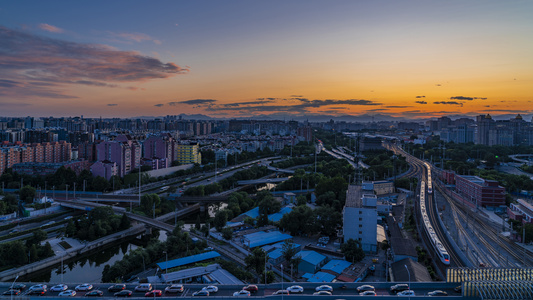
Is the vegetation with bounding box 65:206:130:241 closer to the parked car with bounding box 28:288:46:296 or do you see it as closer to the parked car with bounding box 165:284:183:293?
the parked car with bounding box 28:288:46:296

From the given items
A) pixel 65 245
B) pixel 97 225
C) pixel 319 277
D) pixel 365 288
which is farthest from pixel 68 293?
pixel 97 225

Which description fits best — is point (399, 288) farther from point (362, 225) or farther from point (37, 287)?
point (37, 287)

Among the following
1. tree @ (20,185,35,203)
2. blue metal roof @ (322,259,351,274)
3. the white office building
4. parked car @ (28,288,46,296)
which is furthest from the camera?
tree @ (20,185,35,203)

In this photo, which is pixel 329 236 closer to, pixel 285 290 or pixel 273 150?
pixel 285 290

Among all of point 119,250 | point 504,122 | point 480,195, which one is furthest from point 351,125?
point 119,250

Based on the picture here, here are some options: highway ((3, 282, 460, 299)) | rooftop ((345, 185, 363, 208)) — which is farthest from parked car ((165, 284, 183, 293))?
rooftop ((345, 185, 363, 208))

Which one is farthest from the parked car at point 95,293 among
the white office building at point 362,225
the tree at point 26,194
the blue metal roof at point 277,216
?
the tree at point 26,194

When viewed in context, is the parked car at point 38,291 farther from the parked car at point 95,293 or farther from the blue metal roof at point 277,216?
→ the blue metal roof at point 277,216
